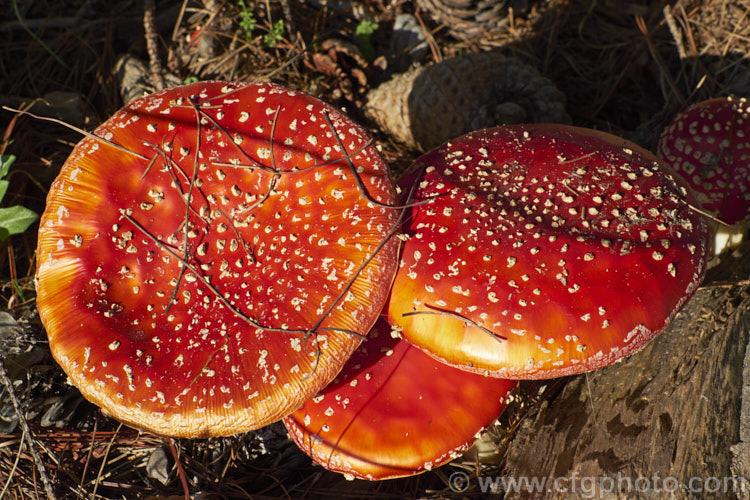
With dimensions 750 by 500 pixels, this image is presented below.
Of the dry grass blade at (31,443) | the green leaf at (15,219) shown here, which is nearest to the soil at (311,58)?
the green leaf at (15,219)

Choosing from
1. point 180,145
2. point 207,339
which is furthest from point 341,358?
point 180,145

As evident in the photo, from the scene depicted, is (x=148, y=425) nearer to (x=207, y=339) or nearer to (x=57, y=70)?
(x=207, y=339)

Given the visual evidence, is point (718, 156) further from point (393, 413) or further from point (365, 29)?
point (365, 29)

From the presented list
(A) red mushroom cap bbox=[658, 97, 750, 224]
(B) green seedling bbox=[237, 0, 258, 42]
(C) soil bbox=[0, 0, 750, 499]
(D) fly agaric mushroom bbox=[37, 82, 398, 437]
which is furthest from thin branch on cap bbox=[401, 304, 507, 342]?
(B) green seedling bbox=[237, 0, 258, 42]

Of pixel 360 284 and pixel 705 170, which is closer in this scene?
pixel 360 284

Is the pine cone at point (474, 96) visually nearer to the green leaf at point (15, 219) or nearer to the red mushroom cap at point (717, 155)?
the red mushroom cap at point (717, 155)
